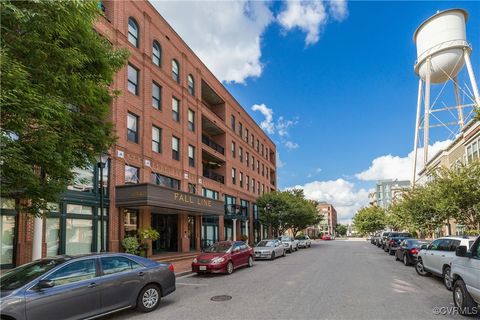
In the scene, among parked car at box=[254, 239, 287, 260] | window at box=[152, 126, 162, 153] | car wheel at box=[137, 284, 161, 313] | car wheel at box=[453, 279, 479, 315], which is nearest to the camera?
car wheel at box=[453, 279, 479, 315]

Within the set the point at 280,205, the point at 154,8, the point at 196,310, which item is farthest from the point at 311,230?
the point at 196,310

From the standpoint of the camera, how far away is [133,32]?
2220 centimetres

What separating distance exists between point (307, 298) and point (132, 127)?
15.0 m

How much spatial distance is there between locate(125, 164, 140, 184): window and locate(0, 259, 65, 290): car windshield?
41.7 ft

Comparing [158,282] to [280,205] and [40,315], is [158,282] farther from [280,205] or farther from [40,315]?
[280,205]

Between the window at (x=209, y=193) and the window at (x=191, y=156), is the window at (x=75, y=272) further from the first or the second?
the window at (x=209, y=193)

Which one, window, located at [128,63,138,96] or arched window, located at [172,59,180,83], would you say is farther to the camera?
arched window, located at [172,59,180,83]

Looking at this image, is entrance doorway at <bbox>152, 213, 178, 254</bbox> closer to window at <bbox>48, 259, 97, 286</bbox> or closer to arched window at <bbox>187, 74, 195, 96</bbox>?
arched window at <bbox>187, 74, 195, 96</bbox>

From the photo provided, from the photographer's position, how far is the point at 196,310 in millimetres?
8742

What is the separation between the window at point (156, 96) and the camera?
2369 cm

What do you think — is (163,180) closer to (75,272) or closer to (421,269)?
(421,269)

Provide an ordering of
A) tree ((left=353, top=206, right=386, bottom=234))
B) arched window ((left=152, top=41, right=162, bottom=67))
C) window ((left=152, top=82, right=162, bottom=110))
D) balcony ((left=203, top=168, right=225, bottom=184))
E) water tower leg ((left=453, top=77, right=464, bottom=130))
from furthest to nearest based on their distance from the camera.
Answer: tree ((left=353, top=206, right=386, bottom=234)) → water tower leg ((left=453, top=77, right=464, bottom=130)) → balcony ((left=203, top=168, right=225, bottom=184)) → arched window ((left=152, top=41, right=162, bottom=67)) → window ((left=152, top=82, right=162, bottom=110))

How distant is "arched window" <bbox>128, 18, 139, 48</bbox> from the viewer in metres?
21.8

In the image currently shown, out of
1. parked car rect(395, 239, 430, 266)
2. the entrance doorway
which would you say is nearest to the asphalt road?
parked car rect(395, 239, 430, 266)
